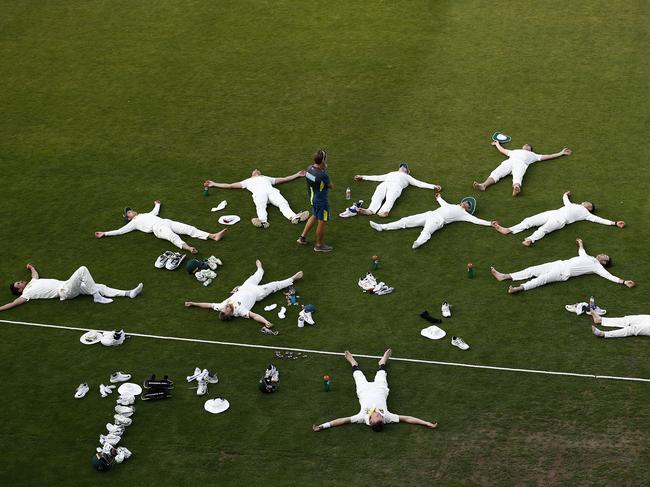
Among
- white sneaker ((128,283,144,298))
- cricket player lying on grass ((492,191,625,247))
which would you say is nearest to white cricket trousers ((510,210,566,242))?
cricket player lying on grass ((492,191,625,247))

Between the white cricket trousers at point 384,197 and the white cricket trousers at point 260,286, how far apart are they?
3425mm

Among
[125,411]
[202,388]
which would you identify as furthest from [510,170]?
[125,411]

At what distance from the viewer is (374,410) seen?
15312 millimetres

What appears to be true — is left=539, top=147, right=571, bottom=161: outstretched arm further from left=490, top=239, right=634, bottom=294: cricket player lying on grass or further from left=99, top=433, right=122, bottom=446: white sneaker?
left=99, top=433, right=122, bottom=446: white sneaker

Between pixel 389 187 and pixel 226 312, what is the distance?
570 centimetres

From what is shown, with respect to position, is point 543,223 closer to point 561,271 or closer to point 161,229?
point 561,271

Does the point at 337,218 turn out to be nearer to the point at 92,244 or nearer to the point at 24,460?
the point at 92,244

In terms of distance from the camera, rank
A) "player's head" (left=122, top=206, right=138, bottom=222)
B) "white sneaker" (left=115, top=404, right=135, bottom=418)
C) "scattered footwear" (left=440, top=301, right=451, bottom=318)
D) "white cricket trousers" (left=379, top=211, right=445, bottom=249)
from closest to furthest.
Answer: "white sneaker" (left=115, top=404, right=135, bottom=418) < "scattered footwear" (left=440, top=301, right=451, bottom=318) < "white cricket trousers" (left=379, top=211, right=445, bottom=249) < "player's head" (left=122, top=206, right=138, bottom=222)

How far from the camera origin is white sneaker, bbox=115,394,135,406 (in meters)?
16.0

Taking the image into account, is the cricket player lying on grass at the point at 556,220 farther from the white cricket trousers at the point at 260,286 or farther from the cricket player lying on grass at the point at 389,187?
the white cricket trousers at the point at 260,286

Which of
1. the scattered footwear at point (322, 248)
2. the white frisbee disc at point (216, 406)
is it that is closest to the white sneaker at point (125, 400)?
the white frisbee disc at point (216, 406)

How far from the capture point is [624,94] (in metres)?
25.2

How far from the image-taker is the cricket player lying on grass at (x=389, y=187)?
69.0 ft

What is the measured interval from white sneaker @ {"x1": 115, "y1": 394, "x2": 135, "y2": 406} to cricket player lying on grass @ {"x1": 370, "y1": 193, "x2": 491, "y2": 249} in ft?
23.2
